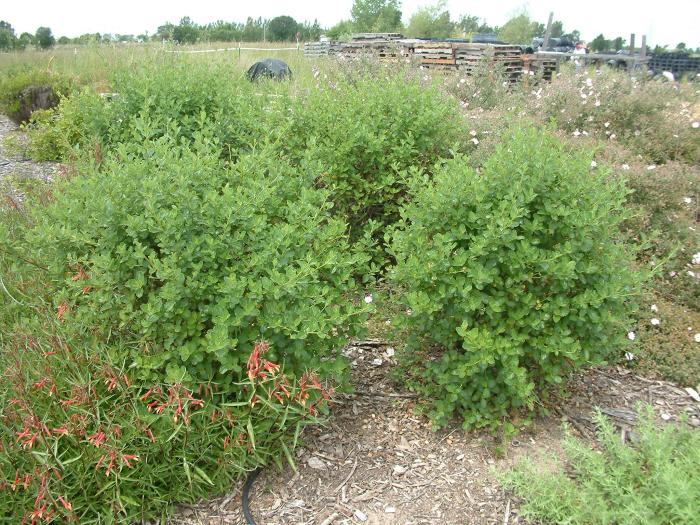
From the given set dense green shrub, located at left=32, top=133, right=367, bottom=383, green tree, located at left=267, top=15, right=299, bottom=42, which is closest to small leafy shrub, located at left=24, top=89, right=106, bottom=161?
dense green shrub, located at left=32, top=133, right=367, bottom=383

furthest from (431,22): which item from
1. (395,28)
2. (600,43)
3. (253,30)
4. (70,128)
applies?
(70,128)

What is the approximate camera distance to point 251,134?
4.24 metres

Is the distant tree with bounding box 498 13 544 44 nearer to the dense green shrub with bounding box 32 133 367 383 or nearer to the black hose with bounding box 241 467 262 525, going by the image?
the dense green shrub with bounding box 32 133 367 383

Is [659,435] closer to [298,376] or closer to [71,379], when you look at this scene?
[298,376]

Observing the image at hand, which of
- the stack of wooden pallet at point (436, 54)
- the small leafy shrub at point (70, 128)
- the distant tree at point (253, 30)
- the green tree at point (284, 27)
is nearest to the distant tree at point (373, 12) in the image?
the green tree at point (284, 27)

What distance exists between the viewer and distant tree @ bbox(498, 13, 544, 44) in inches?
1624

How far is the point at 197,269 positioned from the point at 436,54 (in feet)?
34.3

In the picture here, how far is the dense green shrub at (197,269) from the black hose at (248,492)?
0.43 metres

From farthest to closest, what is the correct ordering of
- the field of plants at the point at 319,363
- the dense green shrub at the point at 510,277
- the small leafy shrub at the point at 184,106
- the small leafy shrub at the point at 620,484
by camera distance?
the small leafy shrub at the point at 184,106 → the dense green shrub at the point at 510,277 → the field of plants at the point at 319,363 → the small leafy shrub at the point at 620,484

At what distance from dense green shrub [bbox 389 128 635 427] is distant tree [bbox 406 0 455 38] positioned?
129ft

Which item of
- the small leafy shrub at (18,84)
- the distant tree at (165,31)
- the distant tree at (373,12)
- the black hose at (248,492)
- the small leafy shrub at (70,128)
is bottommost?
the black hose at (248,492)

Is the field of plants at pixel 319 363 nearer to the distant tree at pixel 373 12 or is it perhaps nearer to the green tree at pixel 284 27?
the green tree at pixel 284 27

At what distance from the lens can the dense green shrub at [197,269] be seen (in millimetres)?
2330

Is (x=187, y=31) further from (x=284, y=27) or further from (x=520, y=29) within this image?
(x=520, y=29)
